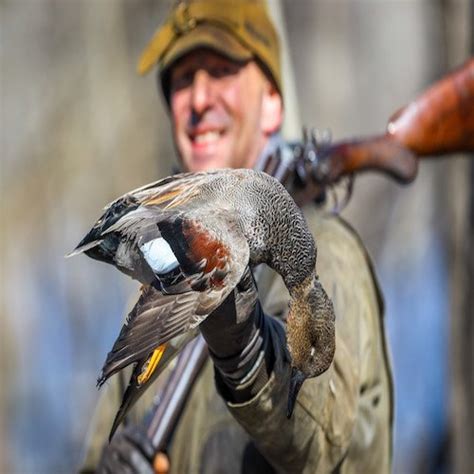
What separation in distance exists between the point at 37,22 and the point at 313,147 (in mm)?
5999

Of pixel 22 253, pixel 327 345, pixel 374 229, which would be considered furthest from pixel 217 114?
pixel 22 253

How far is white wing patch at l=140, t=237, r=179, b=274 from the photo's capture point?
254cm

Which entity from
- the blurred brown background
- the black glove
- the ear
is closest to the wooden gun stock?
the ear

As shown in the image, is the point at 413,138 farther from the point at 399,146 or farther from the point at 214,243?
the point at 214,243

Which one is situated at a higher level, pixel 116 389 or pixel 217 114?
pixel 217 114

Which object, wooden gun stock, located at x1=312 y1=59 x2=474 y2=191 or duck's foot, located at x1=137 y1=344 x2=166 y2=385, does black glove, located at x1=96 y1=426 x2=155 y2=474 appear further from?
duck's foot, located at x1=137 y1=344 x2=166 y2=385

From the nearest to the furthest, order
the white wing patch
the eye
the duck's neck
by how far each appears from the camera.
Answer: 1. the white wing patch
2. the duck's neck
3. the eye

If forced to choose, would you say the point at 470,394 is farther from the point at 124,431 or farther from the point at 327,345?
the point at 327,345

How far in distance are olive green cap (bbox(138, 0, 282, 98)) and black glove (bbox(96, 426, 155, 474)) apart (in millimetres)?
1058

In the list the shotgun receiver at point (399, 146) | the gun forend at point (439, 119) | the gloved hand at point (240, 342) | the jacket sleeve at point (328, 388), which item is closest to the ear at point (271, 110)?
the shotgun receiver at point (399, 146)

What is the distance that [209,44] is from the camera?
4109 mm

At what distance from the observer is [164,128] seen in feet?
30.2

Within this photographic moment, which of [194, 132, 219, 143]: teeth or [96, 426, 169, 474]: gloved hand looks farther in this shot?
[194, 132, 219, 143]: teeth

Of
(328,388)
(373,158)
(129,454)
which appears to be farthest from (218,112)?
(328,388)
